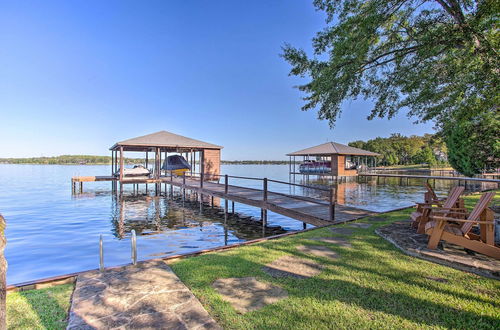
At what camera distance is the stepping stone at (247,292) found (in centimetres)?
260

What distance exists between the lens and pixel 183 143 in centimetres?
2219

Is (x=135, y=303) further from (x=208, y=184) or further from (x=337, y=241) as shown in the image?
(x=208, y=184)

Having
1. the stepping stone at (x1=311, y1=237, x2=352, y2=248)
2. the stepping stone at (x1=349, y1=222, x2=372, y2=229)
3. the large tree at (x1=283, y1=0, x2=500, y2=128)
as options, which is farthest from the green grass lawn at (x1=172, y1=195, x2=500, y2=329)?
the large tree at (x1=283, y1=0, x2=500, y2=128)

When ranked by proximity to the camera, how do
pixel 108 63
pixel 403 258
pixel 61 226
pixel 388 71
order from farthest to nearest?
pixel 108 63 < pixel 61 226 < pixel 388 71 < pixel 403 258

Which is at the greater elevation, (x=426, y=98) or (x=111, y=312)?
(x=426, y=98)

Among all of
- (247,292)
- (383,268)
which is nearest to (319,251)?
(383,268)

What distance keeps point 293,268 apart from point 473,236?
2672mm

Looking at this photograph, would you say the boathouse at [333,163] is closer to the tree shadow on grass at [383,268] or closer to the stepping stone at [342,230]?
the stepping stone at [342,230]

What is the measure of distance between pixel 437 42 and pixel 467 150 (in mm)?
21460

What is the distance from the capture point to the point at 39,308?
259cm

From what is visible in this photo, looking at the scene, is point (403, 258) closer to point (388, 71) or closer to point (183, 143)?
point (388, 71)

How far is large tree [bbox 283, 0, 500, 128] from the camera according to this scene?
5.02 metres

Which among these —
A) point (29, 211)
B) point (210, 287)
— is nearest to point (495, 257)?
point (210, 287)

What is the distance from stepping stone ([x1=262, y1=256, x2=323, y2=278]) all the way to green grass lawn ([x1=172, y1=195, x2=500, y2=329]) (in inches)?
4.6
